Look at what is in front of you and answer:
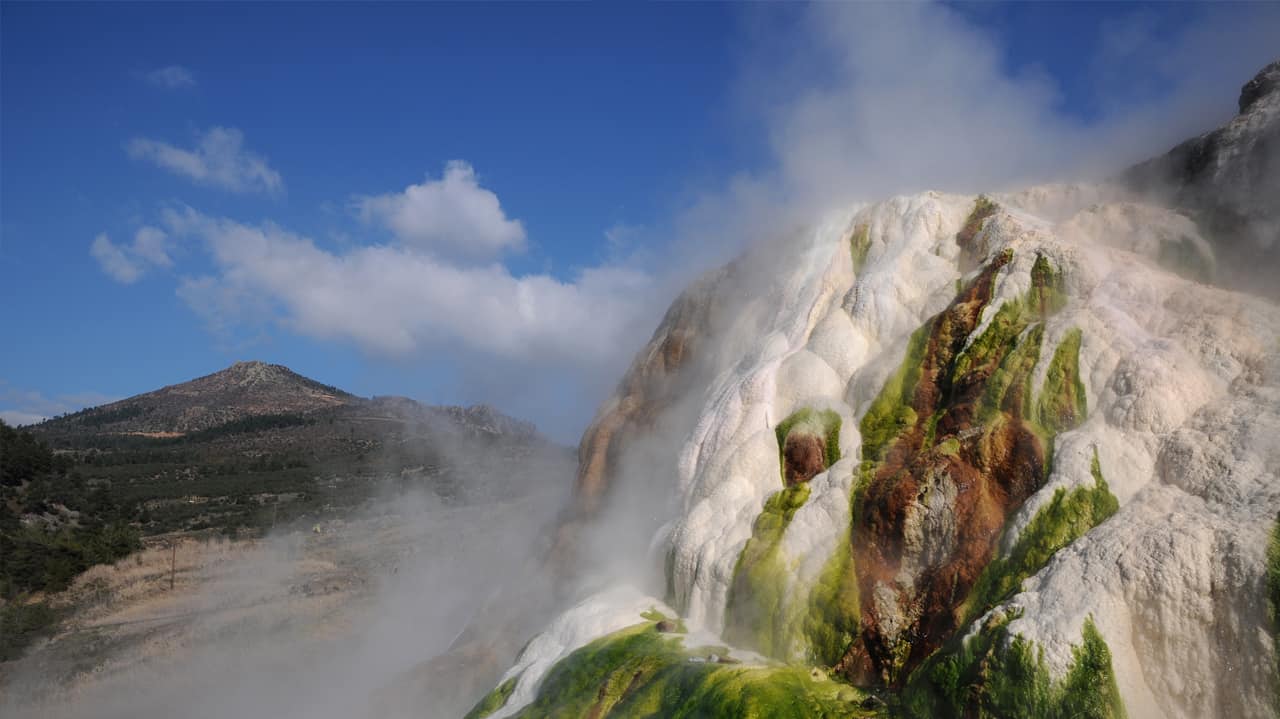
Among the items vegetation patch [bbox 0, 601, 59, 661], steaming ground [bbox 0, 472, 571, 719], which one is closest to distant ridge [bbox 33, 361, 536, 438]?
steaming ground [bbox 0, 472, 571, 719]

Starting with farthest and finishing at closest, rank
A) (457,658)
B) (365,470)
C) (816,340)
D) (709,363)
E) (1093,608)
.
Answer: (365,470)
(709,363)
(457,658)
(816,340)
(1093,608)

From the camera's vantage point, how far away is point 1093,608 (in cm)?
579

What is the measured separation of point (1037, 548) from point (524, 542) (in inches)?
743

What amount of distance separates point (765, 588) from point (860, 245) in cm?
604

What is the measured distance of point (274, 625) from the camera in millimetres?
20750

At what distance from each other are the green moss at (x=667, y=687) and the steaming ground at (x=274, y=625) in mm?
3865

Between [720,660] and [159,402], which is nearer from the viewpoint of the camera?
[720,660]

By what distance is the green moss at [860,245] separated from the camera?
1188 cm

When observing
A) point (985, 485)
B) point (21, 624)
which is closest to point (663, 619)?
point (985, 485)

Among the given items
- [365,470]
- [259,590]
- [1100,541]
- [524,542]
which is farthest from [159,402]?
[1100,541]

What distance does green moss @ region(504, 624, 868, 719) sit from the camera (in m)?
6.83

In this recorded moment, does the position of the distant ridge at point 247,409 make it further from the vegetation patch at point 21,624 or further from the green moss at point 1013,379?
the green moss at point 1013,379

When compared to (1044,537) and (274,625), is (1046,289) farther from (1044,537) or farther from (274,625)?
(274,625)

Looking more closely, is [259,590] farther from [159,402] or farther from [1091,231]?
[159,402]
